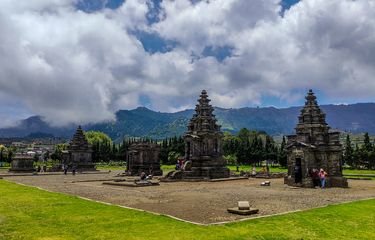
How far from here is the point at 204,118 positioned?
1966 inches

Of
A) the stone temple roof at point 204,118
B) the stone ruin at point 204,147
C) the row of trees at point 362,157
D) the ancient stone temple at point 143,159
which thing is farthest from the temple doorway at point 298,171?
the row of trees at point 362,157

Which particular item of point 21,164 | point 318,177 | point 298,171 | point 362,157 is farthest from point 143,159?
point 362,157

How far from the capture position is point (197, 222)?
1434 cm

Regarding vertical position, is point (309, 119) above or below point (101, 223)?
above

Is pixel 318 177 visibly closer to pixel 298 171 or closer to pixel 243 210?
pixel 298 171

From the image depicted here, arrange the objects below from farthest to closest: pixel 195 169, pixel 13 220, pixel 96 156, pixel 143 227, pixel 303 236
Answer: pixel 96 156
pixel 195 169
pixel 13 220
pixel 143 227
pixel 303 236

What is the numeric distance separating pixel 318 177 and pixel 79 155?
52103mm

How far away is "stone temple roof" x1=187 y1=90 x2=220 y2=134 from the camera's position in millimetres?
49812

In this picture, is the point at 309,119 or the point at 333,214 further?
the point at 309,119

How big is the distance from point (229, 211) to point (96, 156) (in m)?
104

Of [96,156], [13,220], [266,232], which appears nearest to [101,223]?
[13,220]

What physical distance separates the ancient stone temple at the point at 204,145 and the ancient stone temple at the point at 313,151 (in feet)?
42.7

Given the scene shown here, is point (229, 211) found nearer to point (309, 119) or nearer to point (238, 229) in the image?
point (238, 229)

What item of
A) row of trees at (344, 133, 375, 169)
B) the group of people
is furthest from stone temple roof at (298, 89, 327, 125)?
row of trees at (344, 133, 375, 169)
